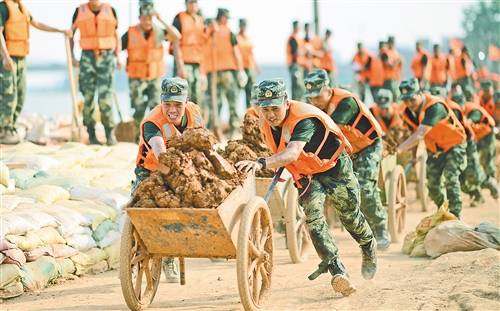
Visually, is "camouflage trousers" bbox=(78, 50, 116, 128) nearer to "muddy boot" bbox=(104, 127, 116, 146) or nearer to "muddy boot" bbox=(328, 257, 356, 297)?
"muddy boot" bbox=(104, 127, 116, 146)

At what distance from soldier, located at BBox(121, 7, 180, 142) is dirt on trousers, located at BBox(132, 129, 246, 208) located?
22.1ft

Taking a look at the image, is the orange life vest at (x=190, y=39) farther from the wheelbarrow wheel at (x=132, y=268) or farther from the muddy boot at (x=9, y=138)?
the wheelbarrow wheel at (x=132, y=268)

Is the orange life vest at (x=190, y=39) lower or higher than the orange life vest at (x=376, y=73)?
higher

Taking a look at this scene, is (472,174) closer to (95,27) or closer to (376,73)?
(95,27)

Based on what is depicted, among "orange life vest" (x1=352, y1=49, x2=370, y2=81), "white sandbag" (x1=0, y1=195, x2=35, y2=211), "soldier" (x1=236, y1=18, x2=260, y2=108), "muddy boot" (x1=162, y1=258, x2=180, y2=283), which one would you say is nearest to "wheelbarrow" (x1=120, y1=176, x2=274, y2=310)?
"muddy boot" (x1=162, y1=258, x2=180, y2=283)

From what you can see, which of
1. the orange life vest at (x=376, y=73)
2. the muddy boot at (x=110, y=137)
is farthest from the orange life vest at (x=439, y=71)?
the muddy boot at (x=110, y=137)

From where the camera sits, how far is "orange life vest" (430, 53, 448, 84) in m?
21.8

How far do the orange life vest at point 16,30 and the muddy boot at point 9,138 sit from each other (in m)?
1.04

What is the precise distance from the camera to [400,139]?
12180mm

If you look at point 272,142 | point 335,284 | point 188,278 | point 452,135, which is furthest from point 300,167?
point 452,135

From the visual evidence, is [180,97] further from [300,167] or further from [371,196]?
[371,196]

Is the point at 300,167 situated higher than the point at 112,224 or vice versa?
the point at 300,167

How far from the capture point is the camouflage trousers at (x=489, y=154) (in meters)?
14.5

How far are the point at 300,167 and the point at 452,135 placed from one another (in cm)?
434
